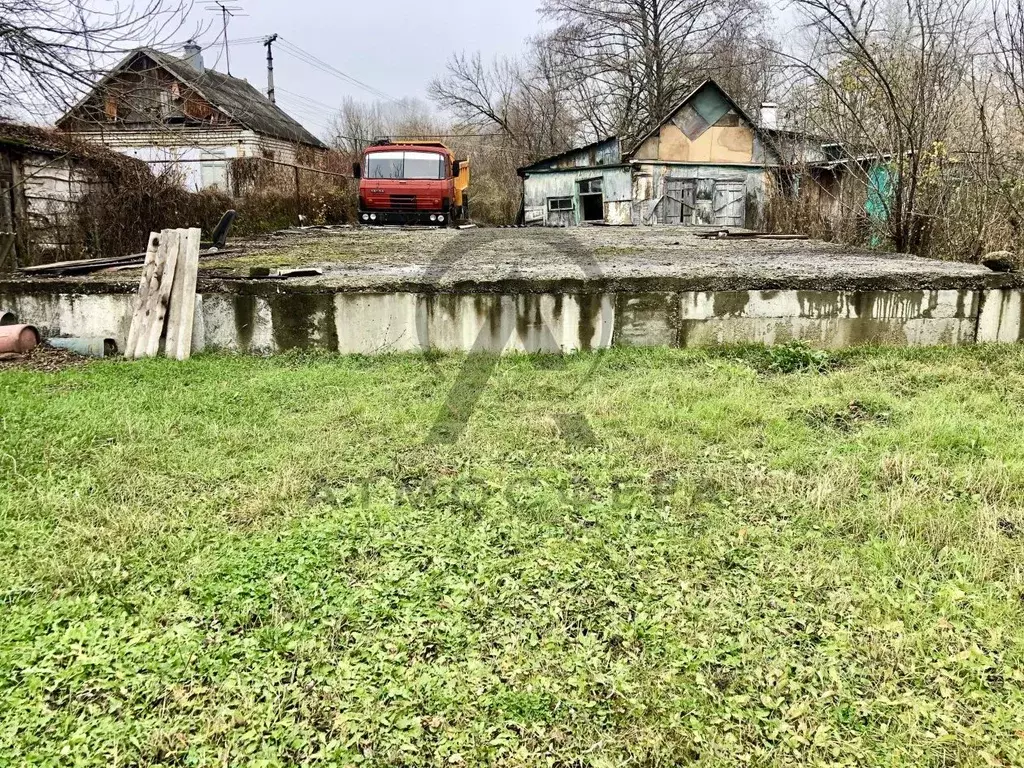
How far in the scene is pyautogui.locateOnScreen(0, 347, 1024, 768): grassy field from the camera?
5.78 feet

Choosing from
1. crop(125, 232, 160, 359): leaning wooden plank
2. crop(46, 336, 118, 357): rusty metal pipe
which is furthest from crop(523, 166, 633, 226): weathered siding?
crop(46, 336, 118, 357): rusty metal pipe

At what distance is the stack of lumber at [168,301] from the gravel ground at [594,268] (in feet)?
0.62

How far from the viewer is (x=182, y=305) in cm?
571

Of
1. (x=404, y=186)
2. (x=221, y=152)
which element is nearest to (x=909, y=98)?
(x=404, y=186)

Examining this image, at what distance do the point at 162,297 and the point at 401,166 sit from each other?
11.9 m

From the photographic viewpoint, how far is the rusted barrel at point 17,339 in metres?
5.57

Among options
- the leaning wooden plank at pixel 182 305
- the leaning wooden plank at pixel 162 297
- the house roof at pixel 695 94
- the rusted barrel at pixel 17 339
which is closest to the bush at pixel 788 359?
the leaning wooden plank at pixel 182 305

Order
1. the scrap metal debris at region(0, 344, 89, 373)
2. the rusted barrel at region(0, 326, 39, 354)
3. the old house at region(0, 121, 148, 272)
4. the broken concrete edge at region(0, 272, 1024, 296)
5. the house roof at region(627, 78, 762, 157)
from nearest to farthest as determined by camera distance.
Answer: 1. the scrap metal debris at region(0, 344, 89, 373)
2. the rusted barrel at region(0, 326, 39, 354)
3. the broken concrete edge at region(0, 272, 1024, 296)
4. the old house at region(0, 121, 148, 272)
5. the house roof at region(627, 78, 762, 157)

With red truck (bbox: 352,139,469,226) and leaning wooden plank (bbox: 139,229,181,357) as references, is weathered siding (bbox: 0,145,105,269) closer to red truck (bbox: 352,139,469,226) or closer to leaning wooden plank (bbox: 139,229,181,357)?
leaning wooden plank (bbox: 139,229,181,357)

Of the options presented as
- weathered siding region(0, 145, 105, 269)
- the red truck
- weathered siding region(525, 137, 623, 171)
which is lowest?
weathered siding region(0, 145, 105, 269)

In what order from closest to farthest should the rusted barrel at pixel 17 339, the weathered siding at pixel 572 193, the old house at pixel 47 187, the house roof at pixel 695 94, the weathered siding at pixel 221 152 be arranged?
the rusted barrel at pixel 17 339 < the old house at pixel 47 187 < the weathered siding at pixel 221 152 < the house roof at pixel 695 94 < the weathered siding at pixel 572 193

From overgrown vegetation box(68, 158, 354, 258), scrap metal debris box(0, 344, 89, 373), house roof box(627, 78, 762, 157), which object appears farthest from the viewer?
house roof box(627, 78, 762, 157)

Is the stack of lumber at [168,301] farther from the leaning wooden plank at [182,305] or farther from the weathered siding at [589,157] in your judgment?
the weathered siding at [589,157]

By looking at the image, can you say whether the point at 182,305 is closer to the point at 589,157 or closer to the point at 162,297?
the point at 162,297
